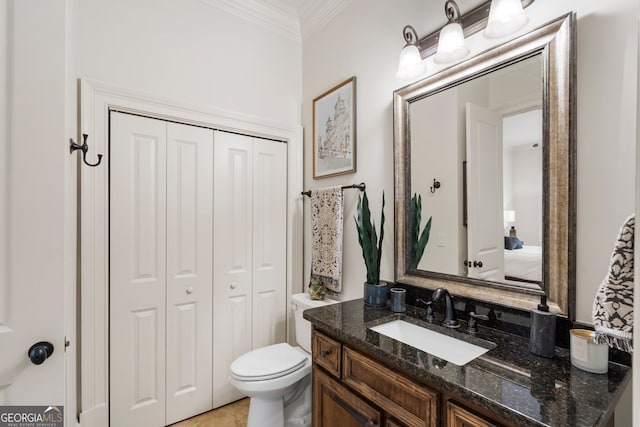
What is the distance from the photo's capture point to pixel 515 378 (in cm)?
84

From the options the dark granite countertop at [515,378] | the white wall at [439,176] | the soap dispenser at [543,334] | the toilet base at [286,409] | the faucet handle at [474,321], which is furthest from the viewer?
→ the toilet base at [286,409]

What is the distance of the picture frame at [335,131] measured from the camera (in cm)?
192

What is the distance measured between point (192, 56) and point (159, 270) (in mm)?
1395

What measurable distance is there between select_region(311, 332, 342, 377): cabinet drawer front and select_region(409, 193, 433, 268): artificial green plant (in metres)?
0.58

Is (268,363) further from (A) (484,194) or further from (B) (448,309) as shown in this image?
(A) (484,194)

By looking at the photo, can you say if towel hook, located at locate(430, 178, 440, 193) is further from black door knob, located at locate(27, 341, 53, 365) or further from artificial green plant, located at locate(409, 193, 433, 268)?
black door knob, located at locate(27, 341, 53, 365)

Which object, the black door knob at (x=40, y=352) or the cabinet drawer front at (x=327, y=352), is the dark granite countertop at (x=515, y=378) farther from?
the black door knob at (x=40, y=352)

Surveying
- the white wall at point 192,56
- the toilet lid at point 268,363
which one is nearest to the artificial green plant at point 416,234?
the toilet lid at point 268,363

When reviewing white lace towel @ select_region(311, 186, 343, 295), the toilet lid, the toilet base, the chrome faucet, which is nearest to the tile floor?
the toilet base

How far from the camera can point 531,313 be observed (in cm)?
102

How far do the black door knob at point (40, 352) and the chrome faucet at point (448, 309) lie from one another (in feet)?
4.37

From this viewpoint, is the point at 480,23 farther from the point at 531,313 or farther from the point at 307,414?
the point at 307,414

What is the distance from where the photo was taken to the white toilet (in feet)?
5.14

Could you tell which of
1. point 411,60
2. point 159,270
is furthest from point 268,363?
point 411,60
